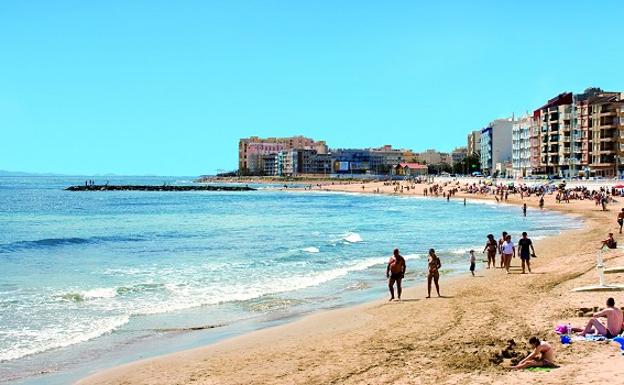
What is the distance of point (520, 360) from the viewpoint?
30.4 feet

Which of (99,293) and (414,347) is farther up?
(414,347)

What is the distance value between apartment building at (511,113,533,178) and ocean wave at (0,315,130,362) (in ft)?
335

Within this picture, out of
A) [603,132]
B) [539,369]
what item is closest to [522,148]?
[603,132]

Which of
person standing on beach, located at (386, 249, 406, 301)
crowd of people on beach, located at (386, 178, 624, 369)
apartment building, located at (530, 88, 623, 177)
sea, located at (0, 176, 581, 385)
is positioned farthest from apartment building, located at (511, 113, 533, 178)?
person standing on beach, located at (386, 249, 406, 301)

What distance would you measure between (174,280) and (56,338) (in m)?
7.77

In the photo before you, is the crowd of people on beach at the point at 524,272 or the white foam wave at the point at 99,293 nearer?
the crowd of people on beach at the point at 524,272

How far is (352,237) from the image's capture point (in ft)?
119

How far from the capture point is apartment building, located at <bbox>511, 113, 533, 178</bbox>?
111175mm

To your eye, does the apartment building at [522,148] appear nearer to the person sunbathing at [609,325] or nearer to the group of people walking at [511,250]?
the group of people walking at [511,250]

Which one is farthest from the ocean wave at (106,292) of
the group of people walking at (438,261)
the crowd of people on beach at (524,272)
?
the crowd of people on beach at (524,272)

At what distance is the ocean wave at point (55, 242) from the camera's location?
32731 mm

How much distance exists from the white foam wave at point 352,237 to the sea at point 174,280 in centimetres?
20

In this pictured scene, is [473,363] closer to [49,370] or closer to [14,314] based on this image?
[49,370]

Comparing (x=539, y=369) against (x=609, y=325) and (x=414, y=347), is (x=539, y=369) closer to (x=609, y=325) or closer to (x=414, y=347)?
(x=609, y=325)
